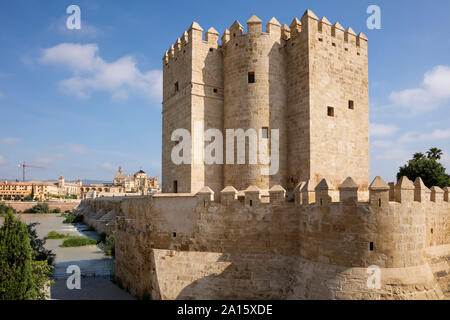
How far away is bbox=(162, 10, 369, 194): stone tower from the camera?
42.5 ft

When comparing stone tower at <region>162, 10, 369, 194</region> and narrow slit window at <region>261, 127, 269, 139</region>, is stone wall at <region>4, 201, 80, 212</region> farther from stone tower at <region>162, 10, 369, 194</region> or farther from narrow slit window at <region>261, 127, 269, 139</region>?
narrow slit window at <region>261, 127, 269, 139</region>

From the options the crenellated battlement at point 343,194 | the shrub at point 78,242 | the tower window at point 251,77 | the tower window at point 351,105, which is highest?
the tower window at point 251,77

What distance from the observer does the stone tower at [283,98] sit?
42.5ft

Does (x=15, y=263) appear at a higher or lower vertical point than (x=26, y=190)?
higher

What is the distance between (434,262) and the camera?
1031 centimetres

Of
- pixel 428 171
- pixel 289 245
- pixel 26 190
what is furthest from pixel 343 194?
pixel 26 190

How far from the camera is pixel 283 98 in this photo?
13805 millimetres

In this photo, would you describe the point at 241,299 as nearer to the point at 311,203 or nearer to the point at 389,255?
the point at 311,203

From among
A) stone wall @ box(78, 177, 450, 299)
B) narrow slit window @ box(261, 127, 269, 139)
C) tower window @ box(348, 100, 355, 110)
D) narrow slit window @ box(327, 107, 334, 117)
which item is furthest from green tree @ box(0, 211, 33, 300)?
tower window @ box(348, 100, 355, 110)

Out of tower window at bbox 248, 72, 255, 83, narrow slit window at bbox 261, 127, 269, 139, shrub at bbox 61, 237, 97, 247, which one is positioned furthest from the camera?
shrub at bbox 61, 237, 97, 247

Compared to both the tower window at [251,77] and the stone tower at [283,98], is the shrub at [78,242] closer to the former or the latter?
the stone tower at [283,98]

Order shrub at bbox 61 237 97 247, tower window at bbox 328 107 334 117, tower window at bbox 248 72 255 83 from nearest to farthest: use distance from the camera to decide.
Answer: tower window at bbox 328 107 334 117 → tower window at bbox 248 72 255 83 → shrub at bbox 61 237 97 247

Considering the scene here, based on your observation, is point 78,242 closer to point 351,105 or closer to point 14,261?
point 14,261

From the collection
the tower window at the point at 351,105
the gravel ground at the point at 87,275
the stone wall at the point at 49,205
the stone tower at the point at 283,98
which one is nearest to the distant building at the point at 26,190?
the stone wall at the point at 49,205
